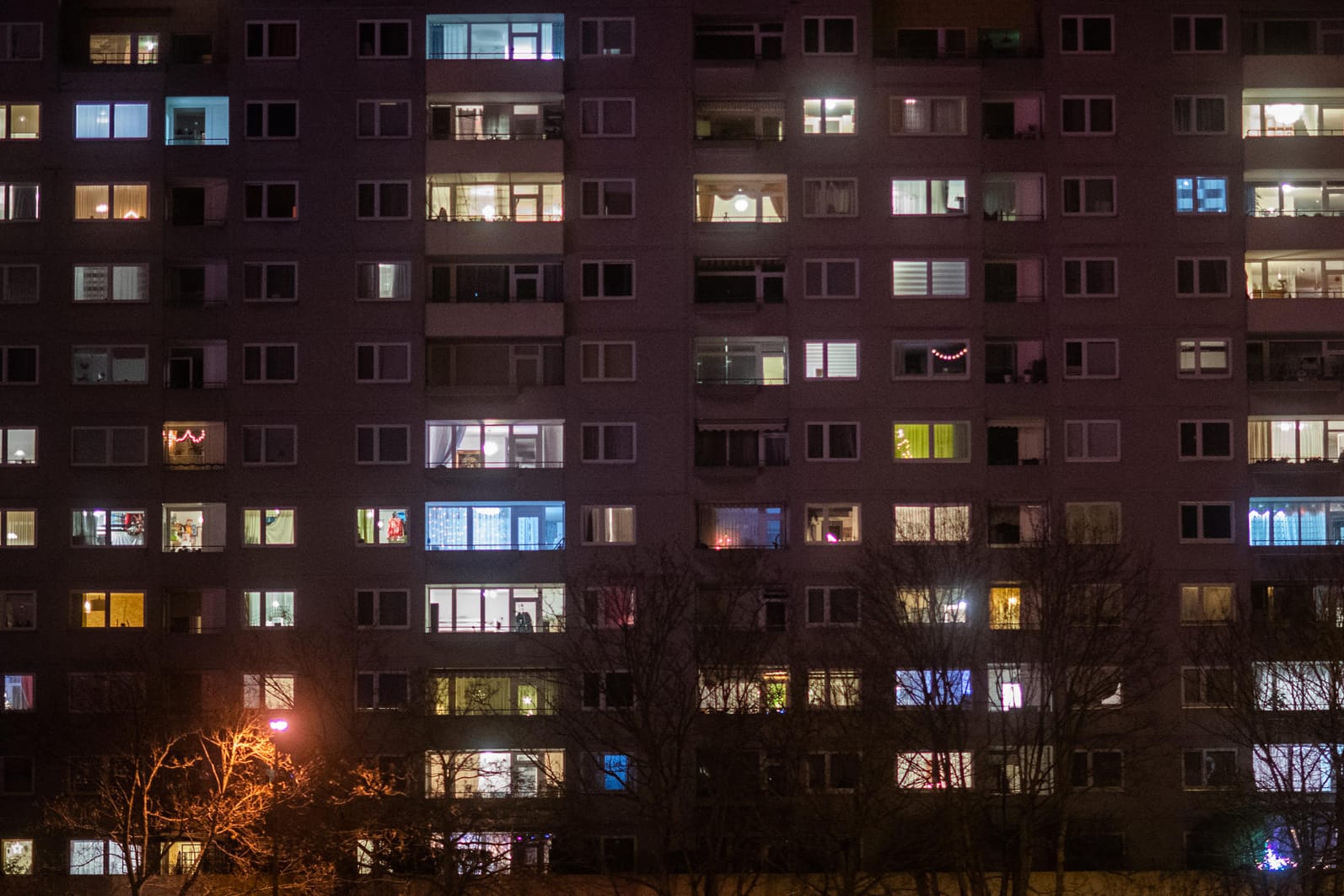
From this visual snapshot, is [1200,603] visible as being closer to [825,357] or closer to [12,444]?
[825,357]

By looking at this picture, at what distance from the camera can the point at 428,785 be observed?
5881cm

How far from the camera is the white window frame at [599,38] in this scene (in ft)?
200

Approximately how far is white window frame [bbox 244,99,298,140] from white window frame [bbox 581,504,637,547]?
19.0 metres

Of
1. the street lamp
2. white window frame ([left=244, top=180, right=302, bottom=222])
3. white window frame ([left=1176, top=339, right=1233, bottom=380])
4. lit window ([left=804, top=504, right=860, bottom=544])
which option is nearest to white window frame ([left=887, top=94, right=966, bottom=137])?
white window frame ([left=1176, top=339, right=1233, bottom=380])

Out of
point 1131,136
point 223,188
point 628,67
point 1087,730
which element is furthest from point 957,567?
point 223,188

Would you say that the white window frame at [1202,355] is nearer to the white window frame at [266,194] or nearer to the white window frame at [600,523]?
the white window frame at [600,523]

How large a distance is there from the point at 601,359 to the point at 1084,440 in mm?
19529

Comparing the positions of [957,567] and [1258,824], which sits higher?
[957,567]

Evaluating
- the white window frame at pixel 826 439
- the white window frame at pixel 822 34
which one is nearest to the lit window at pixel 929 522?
the white window frame at pixel 826 439

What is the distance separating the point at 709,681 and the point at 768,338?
571 inches

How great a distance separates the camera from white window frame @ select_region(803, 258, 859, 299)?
60875mm

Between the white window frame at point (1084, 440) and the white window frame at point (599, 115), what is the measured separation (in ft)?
69.4

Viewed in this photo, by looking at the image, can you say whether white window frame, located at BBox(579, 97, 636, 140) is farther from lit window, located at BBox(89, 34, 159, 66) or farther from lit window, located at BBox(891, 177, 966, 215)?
lit window, located at BBox(89, 34, 159, 66)

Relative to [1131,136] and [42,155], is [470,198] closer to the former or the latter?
[42,155]
